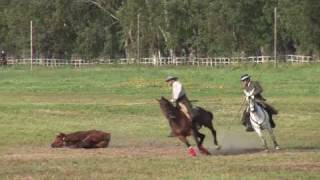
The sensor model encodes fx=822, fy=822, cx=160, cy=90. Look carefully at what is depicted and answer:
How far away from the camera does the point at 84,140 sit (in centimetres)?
2214

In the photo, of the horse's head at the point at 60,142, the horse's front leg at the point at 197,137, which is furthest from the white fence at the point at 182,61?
the horse's front leg at the point at 197,137

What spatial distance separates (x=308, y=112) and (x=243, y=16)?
226ft

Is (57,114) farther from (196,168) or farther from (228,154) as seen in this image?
(196,168)

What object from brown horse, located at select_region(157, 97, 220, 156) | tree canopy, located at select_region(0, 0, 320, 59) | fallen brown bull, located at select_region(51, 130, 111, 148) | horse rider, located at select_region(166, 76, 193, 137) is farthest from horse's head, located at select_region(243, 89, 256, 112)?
tree canopy, located at select_region(0, 0, 320, 59)

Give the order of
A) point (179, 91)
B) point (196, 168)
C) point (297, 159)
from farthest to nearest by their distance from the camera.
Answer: point (179, 91) < point (297, 159) < point (196, 168)

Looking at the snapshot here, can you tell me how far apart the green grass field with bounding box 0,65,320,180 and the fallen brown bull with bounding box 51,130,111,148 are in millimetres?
326

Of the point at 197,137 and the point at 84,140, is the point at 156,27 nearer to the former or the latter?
the point at 84,140

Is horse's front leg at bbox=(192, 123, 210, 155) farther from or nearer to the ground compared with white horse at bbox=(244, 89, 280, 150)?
nearer to the ground

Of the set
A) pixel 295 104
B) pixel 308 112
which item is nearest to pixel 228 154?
pixel 308 112

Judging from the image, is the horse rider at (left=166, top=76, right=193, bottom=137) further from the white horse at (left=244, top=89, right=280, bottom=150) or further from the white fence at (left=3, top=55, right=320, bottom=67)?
the white fence at (left=3, top=55, right=320, bottom=67)

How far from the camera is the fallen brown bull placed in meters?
22.2

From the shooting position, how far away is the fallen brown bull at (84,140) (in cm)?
2216

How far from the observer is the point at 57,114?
35.8m

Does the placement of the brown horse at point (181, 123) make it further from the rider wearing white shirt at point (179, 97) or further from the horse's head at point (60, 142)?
the horse's head at point (60, 142)
